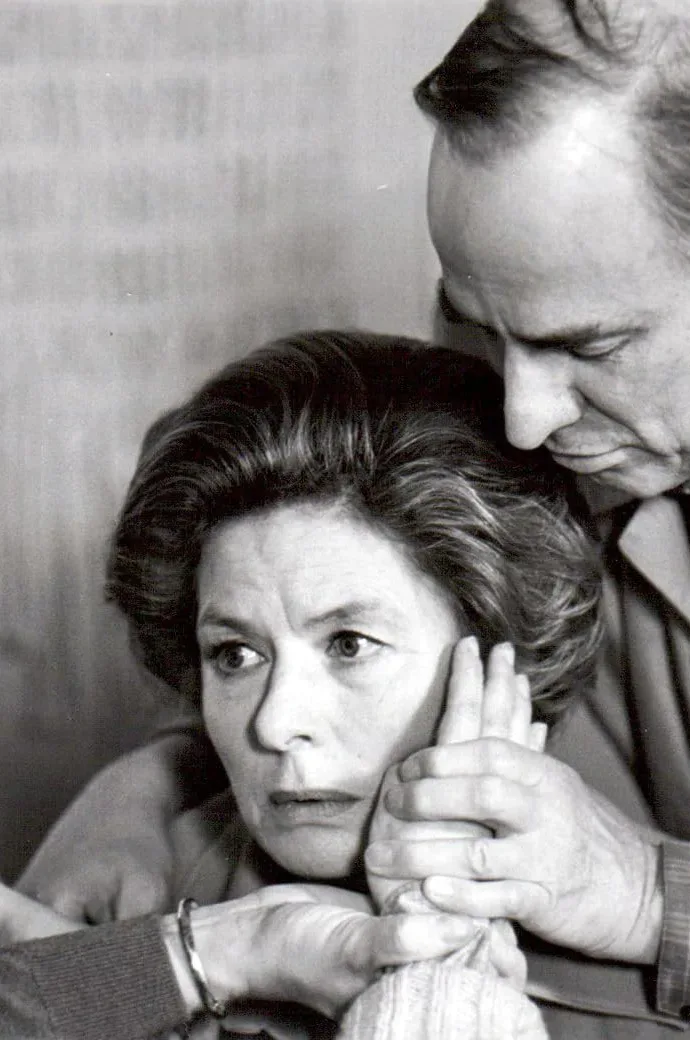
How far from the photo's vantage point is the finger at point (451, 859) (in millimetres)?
1367

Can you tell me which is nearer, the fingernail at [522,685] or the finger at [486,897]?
Answer: the finger at [486,897]

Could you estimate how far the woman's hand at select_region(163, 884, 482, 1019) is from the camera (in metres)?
→ 1.27

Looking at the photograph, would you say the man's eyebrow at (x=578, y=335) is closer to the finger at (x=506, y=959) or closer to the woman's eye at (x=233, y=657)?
the woman's eye at (x=233, y=657)

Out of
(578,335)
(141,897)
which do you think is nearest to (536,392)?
(578,335)

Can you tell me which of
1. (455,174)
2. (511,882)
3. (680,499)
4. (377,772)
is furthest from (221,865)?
(455,174)

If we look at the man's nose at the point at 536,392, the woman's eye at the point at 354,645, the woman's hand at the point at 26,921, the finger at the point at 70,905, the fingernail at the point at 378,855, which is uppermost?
the man's nose at the point at 536,392

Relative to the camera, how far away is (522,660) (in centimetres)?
168

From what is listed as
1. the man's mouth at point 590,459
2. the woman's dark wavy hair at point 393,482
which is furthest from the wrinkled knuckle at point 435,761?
the man's mouth at point 590,459

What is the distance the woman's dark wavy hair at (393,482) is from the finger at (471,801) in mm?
249

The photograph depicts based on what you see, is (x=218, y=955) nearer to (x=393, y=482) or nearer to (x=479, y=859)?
(x=479, y=859)

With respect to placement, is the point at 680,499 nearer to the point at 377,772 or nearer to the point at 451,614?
the point at 451,614

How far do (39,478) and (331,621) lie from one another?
3.14 feet

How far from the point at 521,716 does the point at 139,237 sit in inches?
43.6

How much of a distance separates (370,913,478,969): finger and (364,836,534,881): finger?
0.07 meters
